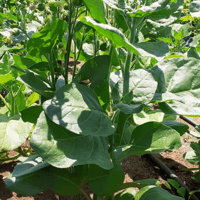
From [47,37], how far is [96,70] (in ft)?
0.80

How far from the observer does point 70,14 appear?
2.79ft

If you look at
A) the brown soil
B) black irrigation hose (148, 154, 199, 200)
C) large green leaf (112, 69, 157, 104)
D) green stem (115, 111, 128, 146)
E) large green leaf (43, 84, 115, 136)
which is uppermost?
large green leaf (112, 69, 157, 104)

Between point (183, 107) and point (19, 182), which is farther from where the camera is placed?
point (19, 182)

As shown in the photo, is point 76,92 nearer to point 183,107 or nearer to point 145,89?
point 145,89

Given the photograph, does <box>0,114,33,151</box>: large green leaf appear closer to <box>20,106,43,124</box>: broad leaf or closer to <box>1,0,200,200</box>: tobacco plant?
<box>1,0,200,200</box>: tobacco plant

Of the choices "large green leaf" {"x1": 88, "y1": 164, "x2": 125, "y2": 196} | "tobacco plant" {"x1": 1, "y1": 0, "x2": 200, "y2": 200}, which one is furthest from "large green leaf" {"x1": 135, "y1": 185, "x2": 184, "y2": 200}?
"large green leaf" {"x1": 88, "y1": 164, "x2": 125, "y2": 196}

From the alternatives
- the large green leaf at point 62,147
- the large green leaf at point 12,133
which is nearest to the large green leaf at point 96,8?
the large green leaf at point 62,147

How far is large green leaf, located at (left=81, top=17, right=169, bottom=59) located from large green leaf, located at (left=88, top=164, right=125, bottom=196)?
1.80 ft

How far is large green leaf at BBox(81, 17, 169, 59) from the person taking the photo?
0.64 m

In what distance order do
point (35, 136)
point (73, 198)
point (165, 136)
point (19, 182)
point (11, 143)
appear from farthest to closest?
point (73, 198)
point (11, 143)
point (19, 182)
point (165, 136)
point (35, 136)

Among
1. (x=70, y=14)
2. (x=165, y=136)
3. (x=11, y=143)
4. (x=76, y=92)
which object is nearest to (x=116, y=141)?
(x=165, y=136)

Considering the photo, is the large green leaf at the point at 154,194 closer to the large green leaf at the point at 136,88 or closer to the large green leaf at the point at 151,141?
the large green leaf at the point at 151,141

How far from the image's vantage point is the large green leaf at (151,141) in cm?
86

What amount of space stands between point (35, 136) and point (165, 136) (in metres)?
0.49
